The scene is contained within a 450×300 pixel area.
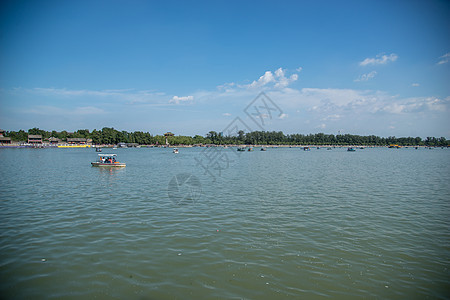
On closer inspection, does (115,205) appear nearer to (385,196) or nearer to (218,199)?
(218,199)

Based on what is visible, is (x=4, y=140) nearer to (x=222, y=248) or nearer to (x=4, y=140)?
(x=4, y=140)

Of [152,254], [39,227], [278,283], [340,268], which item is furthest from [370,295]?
[39,227]

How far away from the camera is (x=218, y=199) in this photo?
68.7 ft

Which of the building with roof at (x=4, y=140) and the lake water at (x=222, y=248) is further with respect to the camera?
the building with roof at (x=4, y=140)

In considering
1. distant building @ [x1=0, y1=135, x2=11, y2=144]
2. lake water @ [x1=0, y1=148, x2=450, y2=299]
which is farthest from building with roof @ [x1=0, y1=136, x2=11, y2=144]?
lake water @ [x1=0, y1=148, x2=450, y2=299]

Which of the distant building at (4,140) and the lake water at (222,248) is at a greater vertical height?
the distant building at (4,140)

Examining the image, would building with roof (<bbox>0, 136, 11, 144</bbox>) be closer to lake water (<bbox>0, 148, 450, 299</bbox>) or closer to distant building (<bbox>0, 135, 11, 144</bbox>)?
distant building (<bbox>0, 135, 11, 144</bbox>)

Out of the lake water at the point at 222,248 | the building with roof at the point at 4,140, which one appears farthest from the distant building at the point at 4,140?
the lake water at the point at 222,248

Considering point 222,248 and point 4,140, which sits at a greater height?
point 4,140

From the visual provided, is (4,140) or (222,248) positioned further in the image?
(4,140)

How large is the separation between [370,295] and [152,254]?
27.2ft

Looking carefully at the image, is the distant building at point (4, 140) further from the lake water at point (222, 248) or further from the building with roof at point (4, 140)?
the lake water at point (222, 248)

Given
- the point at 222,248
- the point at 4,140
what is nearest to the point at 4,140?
the point at 4,140

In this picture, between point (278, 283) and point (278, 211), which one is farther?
point (278, 211)
